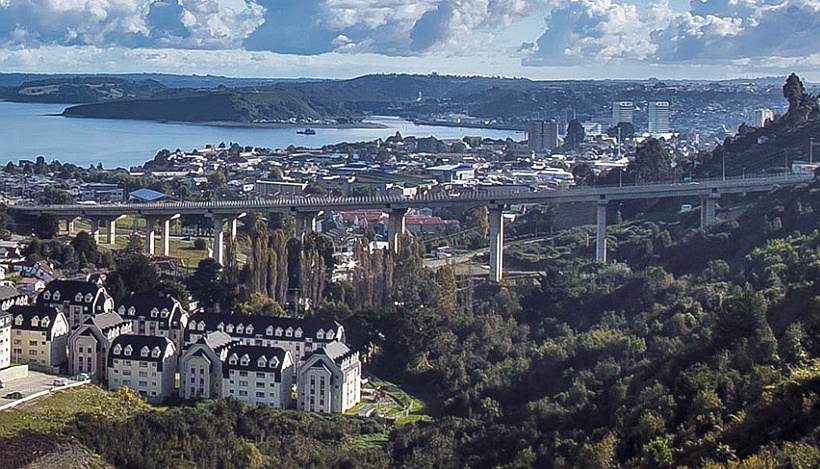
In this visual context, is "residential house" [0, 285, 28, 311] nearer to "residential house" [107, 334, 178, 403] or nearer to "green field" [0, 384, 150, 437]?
"residential house" [107, 334, 178, 403]

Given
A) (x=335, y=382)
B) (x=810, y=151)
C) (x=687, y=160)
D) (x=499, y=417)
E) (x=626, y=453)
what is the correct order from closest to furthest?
1. (x=626, y=453)
2. (x=499, y=417)
3. (x=335, y=382)
4. (x=810, y=151)
5. (x=687, y=160)

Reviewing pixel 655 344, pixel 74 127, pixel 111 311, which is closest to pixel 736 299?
pixel 655 344

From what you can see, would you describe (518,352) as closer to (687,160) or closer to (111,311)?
(111,311)

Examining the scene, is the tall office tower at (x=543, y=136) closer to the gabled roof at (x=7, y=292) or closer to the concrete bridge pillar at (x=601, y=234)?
the concrete bridge pillar at (x=601, y=234)

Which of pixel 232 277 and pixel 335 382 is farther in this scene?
pixel 232 277

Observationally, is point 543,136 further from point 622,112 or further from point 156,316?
point 156,316

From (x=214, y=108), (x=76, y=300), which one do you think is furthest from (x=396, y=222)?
(x=214, y=108)
